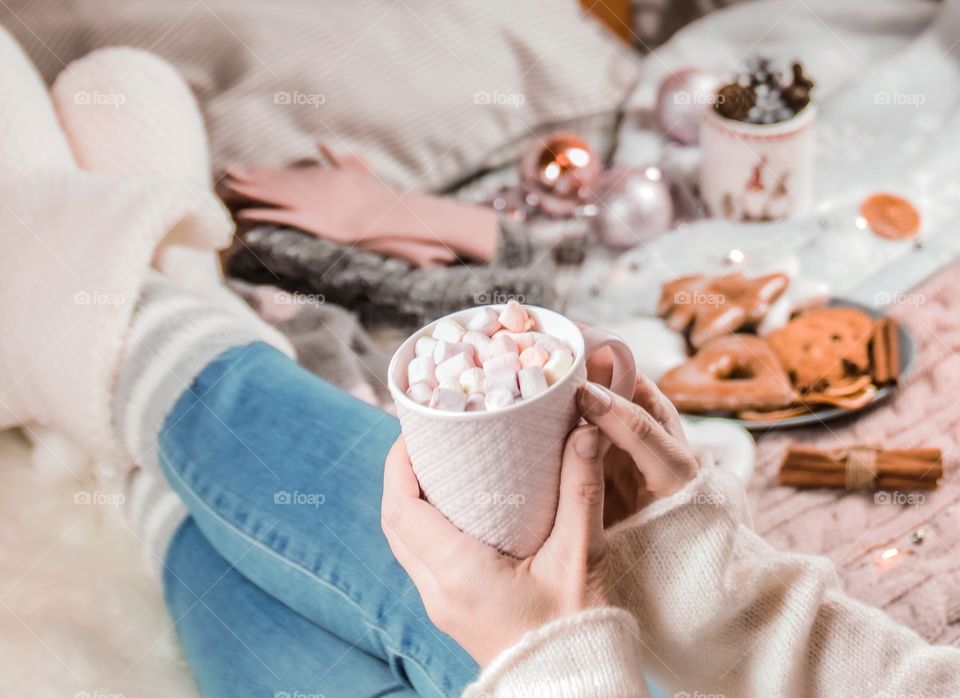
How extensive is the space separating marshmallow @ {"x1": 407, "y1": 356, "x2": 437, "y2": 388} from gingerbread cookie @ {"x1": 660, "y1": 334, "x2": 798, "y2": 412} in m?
0.58

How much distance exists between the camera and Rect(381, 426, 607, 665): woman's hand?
54cm

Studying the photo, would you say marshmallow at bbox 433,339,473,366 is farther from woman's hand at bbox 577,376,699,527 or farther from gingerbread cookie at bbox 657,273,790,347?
gingerbread cookie at bbox 657,273,790,347

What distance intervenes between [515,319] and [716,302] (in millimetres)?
674

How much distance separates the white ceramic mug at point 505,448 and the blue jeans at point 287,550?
0.48ft

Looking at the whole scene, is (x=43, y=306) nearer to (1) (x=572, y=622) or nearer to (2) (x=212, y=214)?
(2) (x=212, y=214)

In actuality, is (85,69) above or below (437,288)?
above

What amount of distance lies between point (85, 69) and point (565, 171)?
0.63m

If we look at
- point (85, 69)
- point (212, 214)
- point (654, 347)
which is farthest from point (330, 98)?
point (654, 347)

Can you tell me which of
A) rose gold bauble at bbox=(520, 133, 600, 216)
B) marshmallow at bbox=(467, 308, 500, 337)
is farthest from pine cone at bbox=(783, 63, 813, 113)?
marshmallow at bbox=(467, 308, 500, 337)

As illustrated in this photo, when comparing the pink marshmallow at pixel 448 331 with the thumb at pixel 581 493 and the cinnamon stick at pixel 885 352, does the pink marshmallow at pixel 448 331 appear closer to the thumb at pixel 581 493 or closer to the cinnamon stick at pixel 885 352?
the thumb at pixel 581 493

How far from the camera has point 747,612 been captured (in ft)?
2.01

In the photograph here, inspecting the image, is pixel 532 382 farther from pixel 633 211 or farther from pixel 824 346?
pixel 633 211

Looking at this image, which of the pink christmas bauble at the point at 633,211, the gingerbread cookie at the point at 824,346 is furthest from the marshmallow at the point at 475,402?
the pink christmas bauble at the point at 633,211

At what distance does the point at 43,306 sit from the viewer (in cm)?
90
